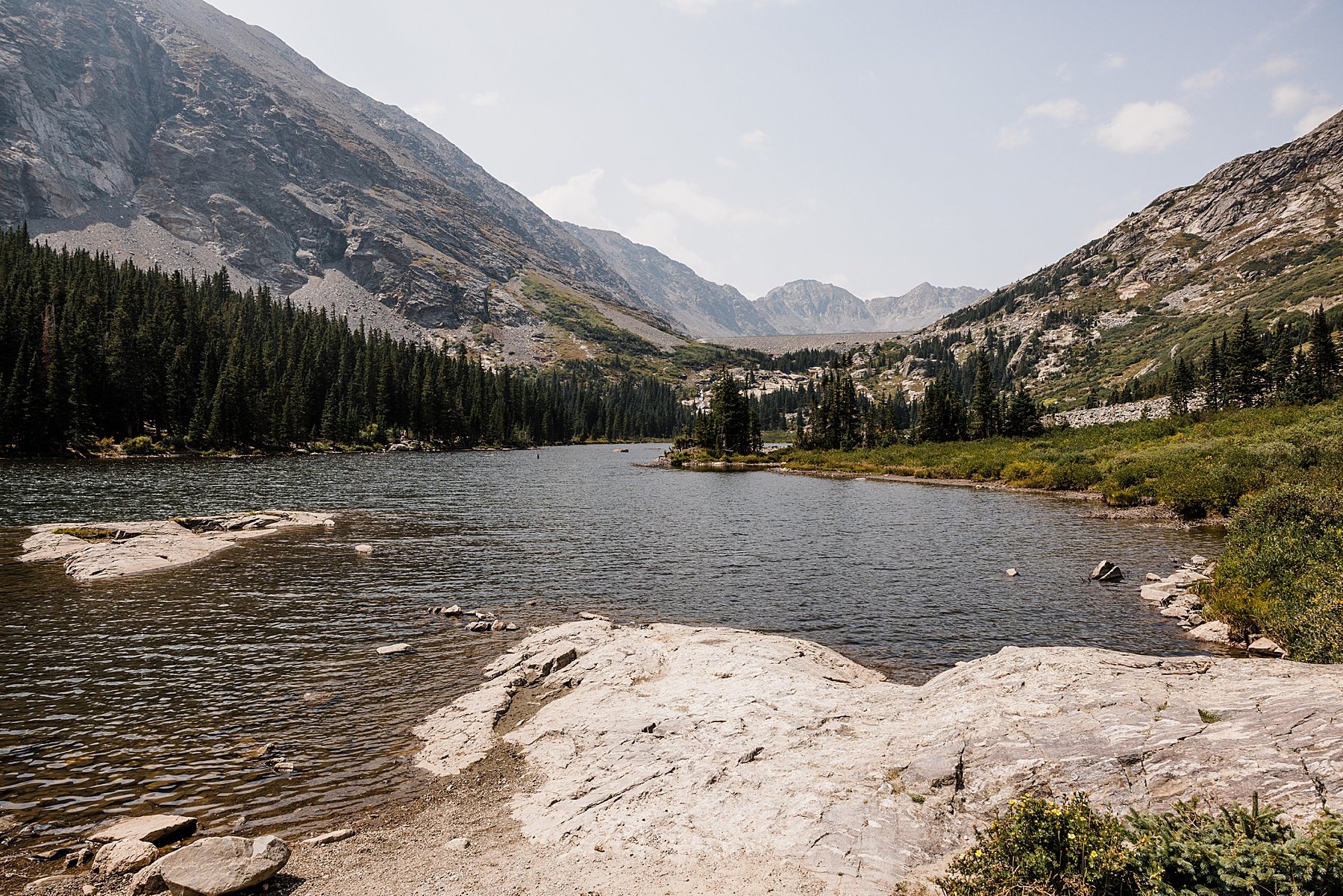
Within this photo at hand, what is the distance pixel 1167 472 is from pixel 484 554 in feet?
200

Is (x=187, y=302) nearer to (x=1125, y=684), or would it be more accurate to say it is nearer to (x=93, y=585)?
(x=93, y=585)

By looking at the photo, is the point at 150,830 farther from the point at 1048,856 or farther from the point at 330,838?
the point at 1048,856

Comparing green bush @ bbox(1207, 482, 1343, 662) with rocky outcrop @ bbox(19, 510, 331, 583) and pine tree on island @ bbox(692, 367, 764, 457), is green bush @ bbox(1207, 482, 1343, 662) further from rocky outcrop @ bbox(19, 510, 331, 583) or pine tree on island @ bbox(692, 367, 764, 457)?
pine tree on island @ bbox(692, 367, 764, 457)

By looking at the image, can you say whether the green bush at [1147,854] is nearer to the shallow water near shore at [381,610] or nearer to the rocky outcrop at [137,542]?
the shallow water near shore at [381,610]

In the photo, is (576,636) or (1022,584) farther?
(1022,584)

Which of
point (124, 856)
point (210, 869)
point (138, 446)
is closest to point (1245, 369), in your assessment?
point (210, 869)

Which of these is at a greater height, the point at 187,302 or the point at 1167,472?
the point at 187,302

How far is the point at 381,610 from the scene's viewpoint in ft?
91.9

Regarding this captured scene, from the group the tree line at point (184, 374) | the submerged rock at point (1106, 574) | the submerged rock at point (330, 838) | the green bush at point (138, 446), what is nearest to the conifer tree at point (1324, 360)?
the submerged rock at point (1106, 574)

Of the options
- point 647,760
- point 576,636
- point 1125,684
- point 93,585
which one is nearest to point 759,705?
point 647,760

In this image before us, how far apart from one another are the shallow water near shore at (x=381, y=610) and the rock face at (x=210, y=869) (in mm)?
1994

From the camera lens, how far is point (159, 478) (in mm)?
72438

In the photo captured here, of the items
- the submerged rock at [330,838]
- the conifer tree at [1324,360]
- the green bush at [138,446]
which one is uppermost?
the conifer tree at [1324,360]

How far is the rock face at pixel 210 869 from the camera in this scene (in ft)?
33.0
